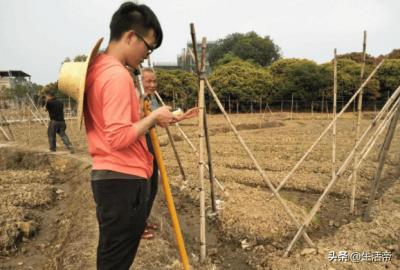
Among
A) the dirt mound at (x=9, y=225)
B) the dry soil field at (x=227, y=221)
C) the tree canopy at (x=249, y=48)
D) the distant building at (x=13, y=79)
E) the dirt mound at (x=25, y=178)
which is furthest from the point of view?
the distant building at (x=13, y=79)

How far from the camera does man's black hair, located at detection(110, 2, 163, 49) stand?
4.20ft

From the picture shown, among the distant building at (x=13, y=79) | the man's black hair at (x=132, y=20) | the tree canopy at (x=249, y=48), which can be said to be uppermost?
the tree canopy at (x=249, y=48)

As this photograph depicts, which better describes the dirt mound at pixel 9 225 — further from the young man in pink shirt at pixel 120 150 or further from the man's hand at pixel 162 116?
the man's hand at pixel 162 116

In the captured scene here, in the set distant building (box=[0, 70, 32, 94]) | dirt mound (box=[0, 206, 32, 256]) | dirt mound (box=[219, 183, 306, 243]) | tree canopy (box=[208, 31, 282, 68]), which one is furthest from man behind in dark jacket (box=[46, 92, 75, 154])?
distant building (box=[0, 70, 32, 94])

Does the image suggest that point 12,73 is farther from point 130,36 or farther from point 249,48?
point 130,36

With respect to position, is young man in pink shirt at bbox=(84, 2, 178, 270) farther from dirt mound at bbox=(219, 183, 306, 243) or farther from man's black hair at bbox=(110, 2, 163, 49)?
dirt mound at bbox=(219, 183, 306, 243)

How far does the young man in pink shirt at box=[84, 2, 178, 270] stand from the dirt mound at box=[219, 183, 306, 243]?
2587mm

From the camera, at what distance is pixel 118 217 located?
126cm

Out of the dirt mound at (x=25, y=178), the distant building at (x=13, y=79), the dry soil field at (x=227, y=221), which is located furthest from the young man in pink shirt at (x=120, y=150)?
the distant building at (x=13, y=79)

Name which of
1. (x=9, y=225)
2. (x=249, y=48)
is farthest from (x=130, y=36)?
(x=249, y=48)

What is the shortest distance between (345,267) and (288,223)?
1.16 metres

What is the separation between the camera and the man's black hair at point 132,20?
1279mm

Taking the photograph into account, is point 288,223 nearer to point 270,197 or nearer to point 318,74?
point 270,197

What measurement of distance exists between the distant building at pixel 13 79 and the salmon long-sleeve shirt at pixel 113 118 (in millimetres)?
40475
